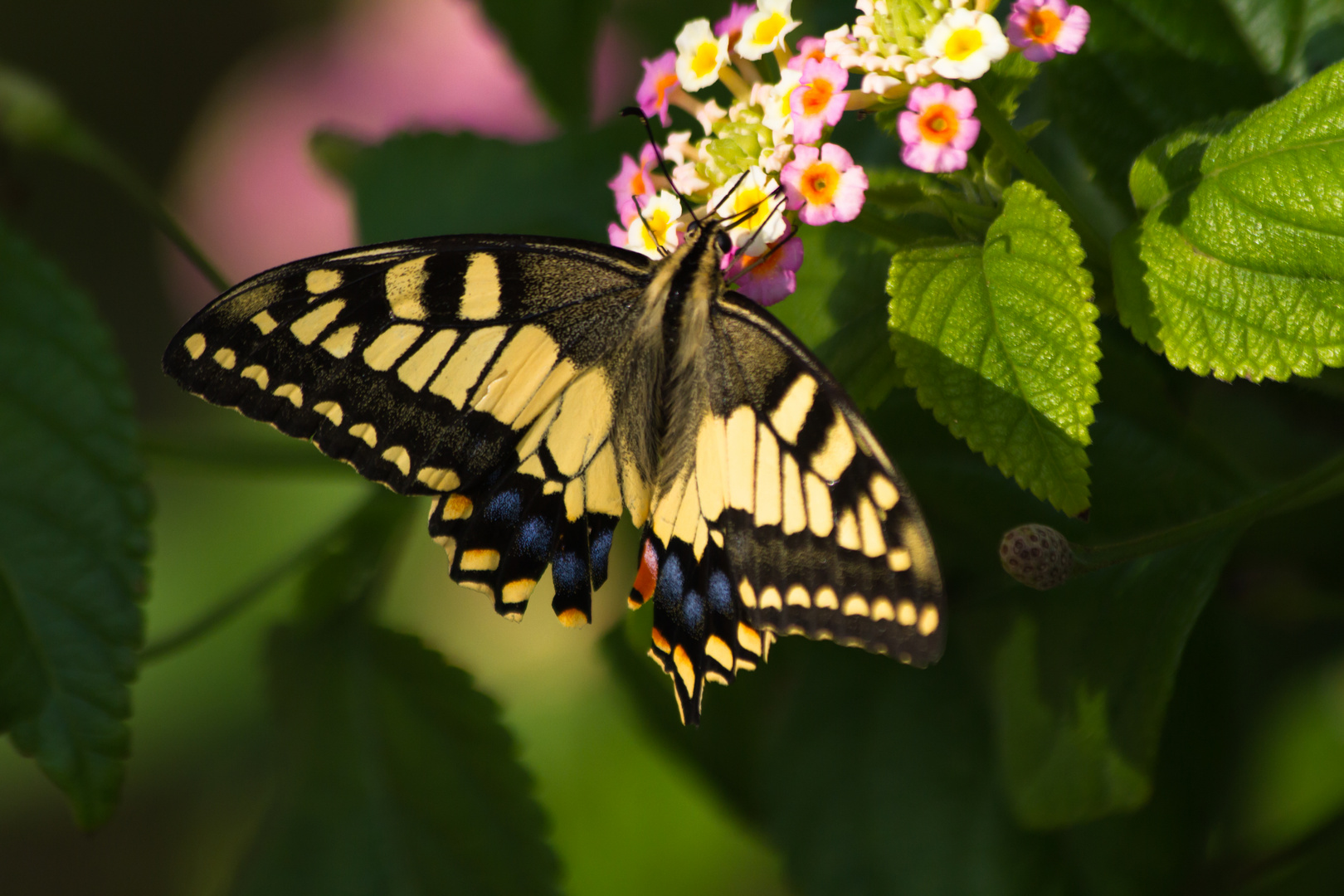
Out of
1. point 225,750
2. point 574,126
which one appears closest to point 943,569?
point 574,126

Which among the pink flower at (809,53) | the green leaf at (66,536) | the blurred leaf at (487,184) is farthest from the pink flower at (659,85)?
the green leaf at (66,536)

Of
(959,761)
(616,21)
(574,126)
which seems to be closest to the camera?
(959,761)

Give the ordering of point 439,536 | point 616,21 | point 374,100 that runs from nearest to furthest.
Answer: point 439,536, point 616,21, point 374,100

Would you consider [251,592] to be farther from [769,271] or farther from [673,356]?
[769,271]

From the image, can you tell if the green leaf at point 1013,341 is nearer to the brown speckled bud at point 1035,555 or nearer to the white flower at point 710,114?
the brown speckled bud at point 1035,555

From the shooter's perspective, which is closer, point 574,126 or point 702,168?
point 702,168

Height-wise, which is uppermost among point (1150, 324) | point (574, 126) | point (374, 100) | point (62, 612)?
point (374, 100)

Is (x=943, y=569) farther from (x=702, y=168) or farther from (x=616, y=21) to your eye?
(x=616, y=21)
